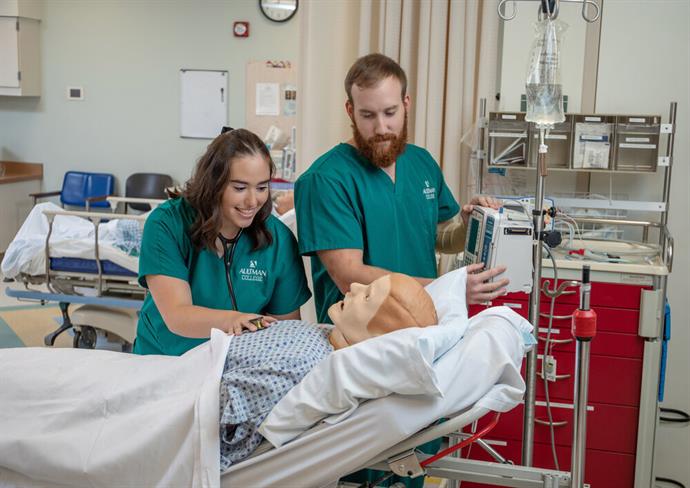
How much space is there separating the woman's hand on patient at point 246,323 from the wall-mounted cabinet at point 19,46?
5.70 meters

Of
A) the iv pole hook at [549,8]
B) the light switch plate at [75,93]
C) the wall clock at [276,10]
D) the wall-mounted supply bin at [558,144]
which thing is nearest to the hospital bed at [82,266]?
the wall-mounted supply bin at [558,144]

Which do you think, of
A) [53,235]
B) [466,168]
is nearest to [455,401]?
[466,168]

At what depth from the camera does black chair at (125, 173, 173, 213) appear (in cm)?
650

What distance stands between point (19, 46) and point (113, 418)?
19.1 ft

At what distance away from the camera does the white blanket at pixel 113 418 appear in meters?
1.49

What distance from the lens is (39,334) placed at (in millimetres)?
4863

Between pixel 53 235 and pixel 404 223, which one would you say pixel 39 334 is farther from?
pixel 404 223

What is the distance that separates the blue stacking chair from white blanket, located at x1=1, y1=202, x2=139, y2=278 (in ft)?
8.94

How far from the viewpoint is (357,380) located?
1.42m

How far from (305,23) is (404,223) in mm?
1405

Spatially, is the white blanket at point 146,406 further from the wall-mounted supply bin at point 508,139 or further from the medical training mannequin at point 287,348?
the wall-mounted supply bin at point 508,139

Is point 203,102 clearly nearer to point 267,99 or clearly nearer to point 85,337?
point 267,99

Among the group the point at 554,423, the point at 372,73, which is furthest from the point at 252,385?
the point at 554,423

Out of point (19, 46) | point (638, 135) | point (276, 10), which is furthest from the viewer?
point (19, 46)
